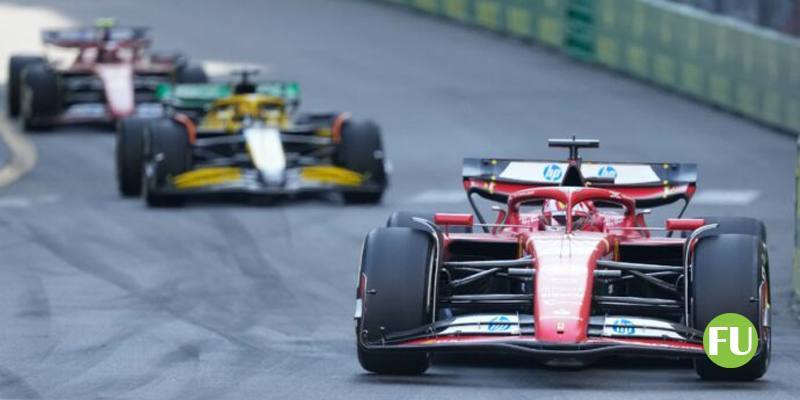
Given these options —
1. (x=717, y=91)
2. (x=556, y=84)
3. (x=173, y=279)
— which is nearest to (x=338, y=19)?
(x=556, y=84)

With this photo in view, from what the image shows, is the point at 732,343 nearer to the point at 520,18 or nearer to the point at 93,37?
the point at 93,37

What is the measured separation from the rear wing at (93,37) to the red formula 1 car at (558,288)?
16688mm

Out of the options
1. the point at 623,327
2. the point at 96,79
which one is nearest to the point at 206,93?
the point at 96,79

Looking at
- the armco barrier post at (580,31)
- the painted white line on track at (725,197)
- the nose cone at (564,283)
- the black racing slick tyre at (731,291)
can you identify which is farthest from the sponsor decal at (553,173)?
the armco barrier post at (580,31)

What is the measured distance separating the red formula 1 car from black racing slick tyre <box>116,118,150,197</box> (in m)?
10.0

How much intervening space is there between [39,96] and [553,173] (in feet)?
52.0

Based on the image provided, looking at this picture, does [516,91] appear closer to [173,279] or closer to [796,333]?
[173,279]

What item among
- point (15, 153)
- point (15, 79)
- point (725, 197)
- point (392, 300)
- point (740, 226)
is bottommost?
point (725, 197)

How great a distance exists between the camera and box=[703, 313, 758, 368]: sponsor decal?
12156 mm

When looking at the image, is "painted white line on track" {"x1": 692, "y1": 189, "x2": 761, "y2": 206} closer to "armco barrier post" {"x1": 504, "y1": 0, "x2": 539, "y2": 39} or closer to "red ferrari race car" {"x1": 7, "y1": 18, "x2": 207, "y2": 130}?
"red ferrari race car" {"x1": 7, "y1": 18, "x2": 207, "y2": 130}

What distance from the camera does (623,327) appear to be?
12.3 m

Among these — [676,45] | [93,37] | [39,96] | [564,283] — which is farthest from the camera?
[676,45]

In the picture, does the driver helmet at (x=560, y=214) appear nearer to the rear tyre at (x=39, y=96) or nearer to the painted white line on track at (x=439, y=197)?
the painted white line on track at (x=439, y=197)

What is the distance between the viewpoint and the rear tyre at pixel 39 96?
2897 centimetres
